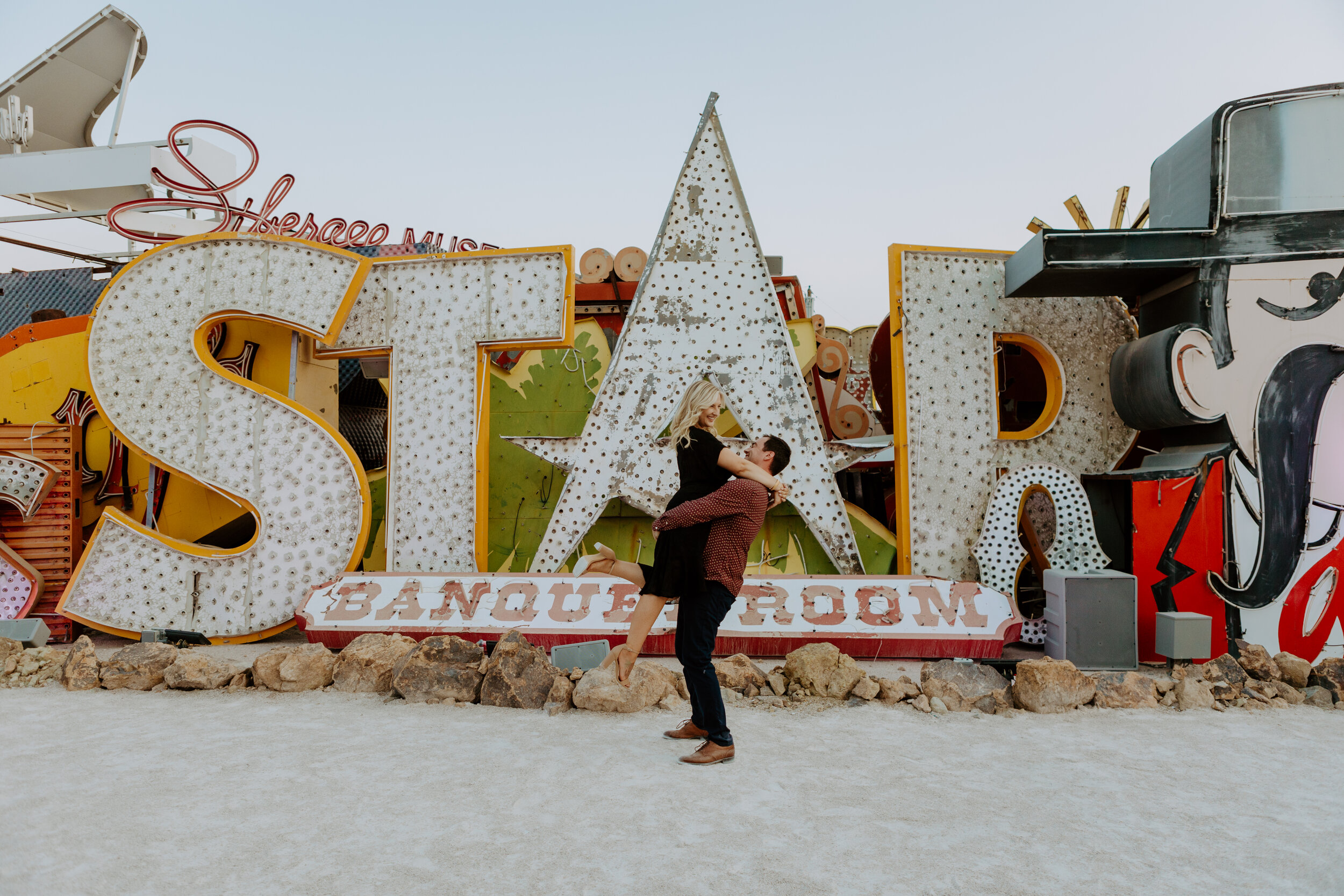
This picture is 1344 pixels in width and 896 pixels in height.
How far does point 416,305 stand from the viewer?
743 cm

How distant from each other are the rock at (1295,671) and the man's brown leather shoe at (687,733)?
164 inches

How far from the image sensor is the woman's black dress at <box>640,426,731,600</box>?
3.91m

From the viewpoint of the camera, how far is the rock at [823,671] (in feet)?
16.6

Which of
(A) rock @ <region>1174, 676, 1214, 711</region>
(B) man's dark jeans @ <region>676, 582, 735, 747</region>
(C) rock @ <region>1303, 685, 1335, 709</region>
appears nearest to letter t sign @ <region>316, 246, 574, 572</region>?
(B) man's dark jeans @ <region>676, 582, 735, 747</region>

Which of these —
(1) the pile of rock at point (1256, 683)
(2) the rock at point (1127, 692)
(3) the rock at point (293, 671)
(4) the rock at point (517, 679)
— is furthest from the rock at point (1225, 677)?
(3) the rock at point (293, 671)

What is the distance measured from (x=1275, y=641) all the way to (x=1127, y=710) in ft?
7.27

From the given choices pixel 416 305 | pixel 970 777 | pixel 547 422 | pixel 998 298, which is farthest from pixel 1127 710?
pixel 416 305

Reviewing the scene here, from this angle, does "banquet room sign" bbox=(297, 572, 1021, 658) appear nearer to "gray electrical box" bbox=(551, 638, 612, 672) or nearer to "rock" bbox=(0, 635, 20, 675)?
"gray electrical box" bbox=(551, 638, 612, 672)

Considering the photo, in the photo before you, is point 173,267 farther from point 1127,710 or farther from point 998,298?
point 1127,710

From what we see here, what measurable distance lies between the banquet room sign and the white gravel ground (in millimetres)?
1349

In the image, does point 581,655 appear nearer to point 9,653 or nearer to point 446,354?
point 446,354

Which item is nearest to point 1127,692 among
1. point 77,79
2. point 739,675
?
point 739,675

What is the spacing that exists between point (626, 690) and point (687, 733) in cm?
69

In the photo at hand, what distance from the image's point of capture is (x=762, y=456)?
4.18m
